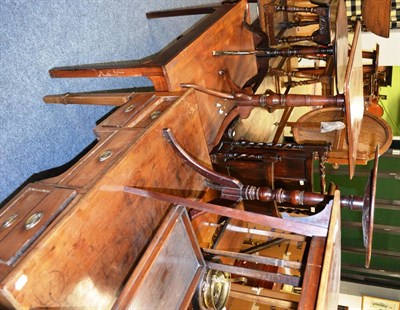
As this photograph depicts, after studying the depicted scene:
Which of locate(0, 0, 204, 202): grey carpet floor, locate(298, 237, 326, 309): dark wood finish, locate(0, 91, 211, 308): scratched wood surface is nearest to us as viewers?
locate(0, 91, 211, 308): scratched wood surface

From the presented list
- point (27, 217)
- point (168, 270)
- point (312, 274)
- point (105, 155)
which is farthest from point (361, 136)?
point (27, 217)

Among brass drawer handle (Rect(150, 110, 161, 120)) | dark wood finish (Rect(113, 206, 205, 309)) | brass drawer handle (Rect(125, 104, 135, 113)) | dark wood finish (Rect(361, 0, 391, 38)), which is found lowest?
dark wood finish (Rect(113, 206, 205, 309))

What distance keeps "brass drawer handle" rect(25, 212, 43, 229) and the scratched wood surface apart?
Result: 9 centimetres

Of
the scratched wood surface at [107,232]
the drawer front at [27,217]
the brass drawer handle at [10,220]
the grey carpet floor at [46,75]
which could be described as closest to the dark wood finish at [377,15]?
the grey carpet floor at [46,75]

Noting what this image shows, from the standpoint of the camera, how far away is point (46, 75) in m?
1.82

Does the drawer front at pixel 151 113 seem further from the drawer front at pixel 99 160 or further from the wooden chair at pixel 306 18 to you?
the wooden chair at pixel 306 18

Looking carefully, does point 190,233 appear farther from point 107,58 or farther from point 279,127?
point 279,127

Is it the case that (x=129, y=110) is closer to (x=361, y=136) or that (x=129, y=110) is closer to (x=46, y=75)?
(x=46, y=75)

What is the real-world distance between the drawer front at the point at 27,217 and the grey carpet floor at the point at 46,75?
559mm

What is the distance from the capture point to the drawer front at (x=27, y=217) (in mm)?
945

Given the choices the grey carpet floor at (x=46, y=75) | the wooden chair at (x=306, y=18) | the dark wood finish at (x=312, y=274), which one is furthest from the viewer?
the wooden chair at (x=306, y=18)

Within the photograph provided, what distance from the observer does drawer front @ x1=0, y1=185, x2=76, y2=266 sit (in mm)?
945

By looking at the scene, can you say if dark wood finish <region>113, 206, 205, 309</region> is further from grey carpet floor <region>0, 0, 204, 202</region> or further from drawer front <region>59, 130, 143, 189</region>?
grey carpet floor <region>0, 0, 204, 202</region>

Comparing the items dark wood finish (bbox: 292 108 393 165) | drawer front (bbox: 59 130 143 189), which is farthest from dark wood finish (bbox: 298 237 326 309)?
dark wood finish (bbox: 292 108 393 165)
